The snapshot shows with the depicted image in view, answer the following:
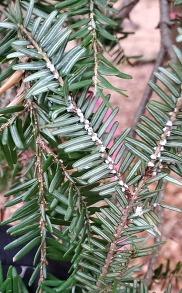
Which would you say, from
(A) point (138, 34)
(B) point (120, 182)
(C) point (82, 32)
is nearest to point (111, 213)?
(B) point (120, 182)

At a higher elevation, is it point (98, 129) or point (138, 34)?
point (138, 34)

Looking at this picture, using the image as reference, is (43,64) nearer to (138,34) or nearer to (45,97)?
(45,97)

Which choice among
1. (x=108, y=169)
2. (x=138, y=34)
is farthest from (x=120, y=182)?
(x=138, y=34)

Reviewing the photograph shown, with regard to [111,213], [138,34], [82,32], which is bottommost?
[111,213]

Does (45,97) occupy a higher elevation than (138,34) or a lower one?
lower

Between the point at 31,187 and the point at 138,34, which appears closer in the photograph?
the point at 31,187

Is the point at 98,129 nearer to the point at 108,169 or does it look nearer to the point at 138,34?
the point at 108,169

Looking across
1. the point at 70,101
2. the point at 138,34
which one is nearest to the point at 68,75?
the point at 70,101

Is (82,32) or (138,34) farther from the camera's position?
(138,34)
